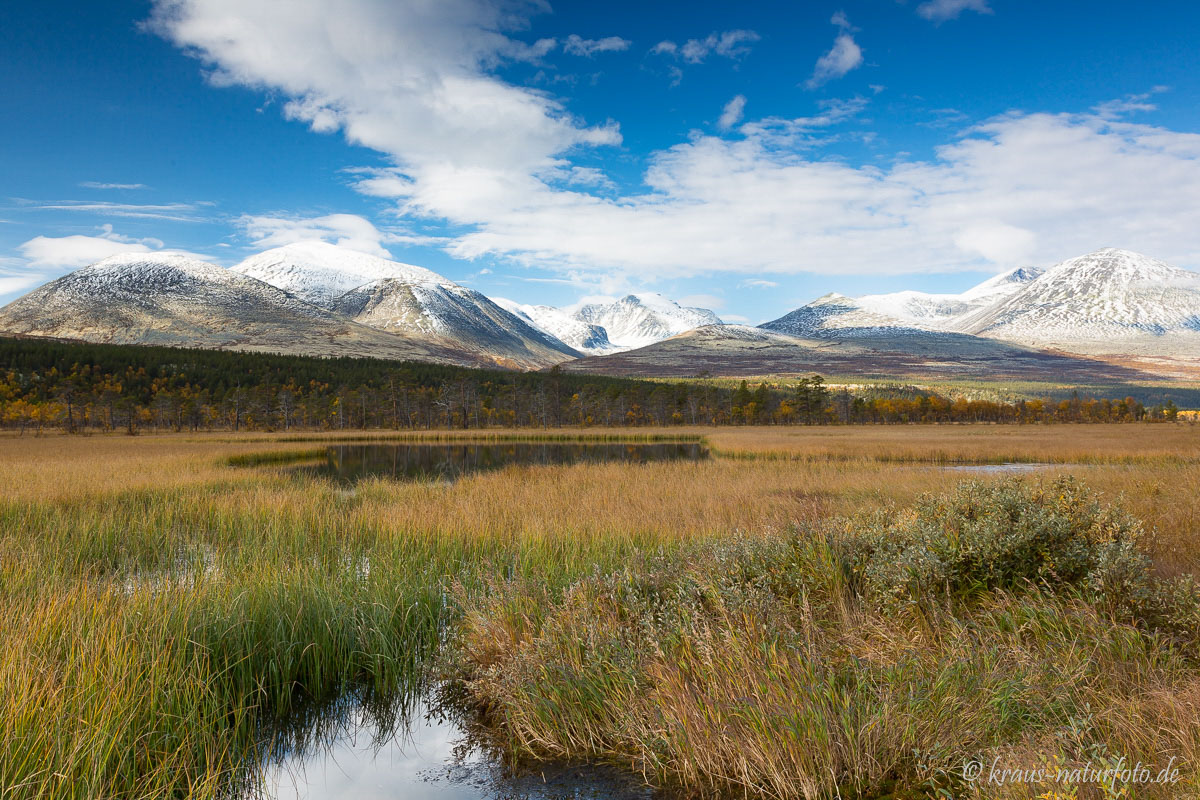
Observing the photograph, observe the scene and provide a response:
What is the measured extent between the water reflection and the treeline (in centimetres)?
10193

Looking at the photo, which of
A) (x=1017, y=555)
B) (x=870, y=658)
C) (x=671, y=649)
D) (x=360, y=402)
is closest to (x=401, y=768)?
(x=671, y=649)

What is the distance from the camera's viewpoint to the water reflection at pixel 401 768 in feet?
15.0

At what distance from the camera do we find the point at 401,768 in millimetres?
5047

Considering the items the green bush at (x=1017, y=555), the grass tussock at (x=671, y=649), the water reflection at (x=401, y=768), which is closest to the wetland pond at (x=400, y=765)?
the water reflection at (x=401, y=768)

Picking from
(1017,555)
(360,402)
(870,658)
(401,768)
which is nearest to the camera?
(870,658)

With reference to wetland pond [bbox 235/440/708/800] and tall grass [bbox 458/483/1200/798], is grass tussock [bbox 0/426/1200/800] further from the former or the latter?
wetland pond [bbox 235/440/708/800]

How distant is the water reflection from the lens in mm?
4559

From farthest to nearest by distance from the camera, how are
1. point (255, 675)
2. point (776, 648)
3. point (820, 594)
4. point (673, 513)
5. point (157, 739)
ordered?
point (673, 513), point (820, 594), point (255, 675), point (776, 648), point (157, 739)

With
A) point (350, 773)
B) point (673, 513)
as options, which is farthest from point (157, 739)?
point (673, 513)

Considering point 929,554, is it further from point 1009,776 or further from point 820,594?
point 1009,776

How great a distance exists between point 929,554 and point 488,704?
482cm

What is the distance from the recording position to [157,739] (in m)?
4.30

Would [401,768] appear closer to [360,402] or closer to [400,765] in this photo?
[400,765]

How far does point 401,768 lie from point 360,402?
113171 mm
